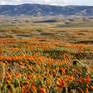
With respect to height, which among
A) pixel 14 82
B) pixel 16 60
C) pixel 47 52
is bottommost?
pixel 47 52

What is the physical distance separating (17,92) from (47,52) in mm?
16428

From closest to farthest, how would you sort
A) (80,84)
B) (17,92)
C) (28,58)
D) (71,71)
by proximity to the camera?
(17,92), (80,84), (71,71), (28,58)

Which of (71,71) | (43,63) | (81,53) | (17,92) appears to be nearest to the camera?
(17,92)

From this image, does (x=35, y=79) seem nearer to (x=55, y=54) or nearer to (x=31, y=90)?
(x=31, y=90)

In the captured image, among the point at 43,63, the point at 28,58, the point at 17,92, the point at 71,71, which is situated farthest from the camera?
the point at 28,58

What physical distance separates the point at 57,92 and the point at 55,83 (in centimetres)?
121

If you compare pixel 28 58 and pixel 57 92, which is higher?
pixel 57 92

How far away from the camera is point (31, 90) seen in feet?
29.5

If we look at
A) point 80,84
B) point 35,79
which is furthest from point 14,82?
point 80,84

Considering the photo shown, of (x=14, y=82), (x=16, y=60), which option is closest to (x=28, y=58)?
(x=16, y=60)

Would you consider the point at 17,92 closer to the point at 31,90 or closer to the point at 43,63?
the point at 31,90

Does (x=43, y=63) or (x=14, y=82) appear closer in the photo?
(x=14, y=82)

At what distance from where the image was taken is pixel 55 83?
394 inches

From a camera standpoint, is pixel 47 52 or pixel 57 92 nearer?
pixel 57 92
